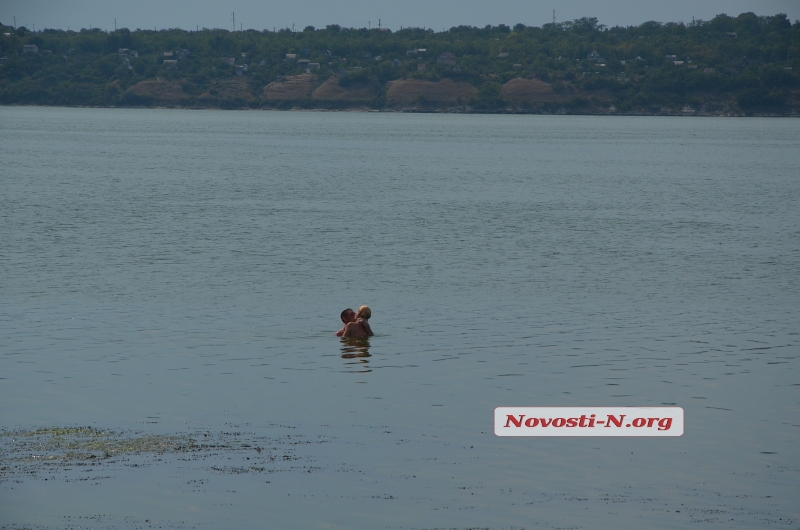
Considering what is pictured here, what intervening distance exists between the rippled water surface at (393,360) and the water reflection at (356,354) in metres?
0.10

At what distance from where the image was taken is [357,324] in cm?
2419

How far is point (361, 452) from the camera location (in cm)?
1627

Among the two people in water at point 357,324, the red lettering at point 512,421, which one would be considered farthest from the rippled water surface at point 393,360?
the two people in water at point 357,324

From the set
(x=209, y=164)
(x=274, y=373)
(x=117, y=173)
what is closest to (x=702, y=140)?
(x=209, y=164)

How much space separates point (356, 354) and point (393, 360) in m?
0.94

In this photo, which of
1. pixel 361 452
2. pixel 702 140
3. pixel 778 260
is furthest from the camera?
pixel 702 140

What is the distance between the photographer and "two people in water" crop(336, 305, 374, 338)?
2414 centimetres

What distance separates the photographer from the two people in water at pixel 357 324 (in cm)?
2414

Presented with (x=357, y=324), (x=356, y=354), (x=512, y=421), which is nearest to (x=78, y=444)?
(x=512, y=421)

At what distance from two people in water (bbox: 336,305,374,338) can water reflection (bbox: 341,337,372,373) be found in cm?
12

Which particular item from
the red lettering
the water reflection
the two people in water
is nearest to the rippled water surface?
the water reflection

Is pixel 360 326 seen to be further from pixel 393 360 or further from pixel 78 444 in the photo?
pixel 78 444

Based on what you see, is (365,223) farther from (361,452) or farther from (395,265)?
(361,452)

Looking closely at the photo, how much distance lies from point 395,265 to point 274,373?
16.6 metres
